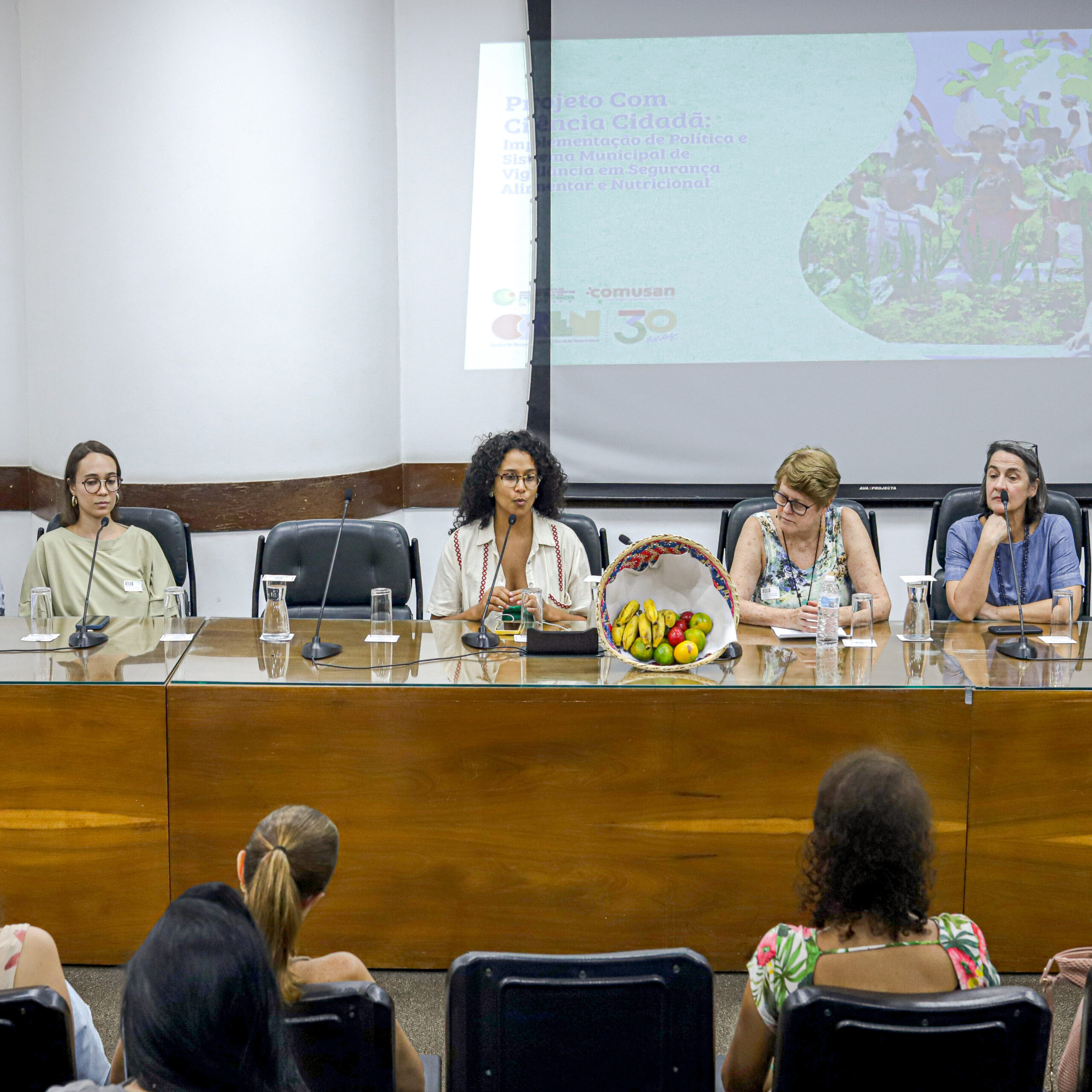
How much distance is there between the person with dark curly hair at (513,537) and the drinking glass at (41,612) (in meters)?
1.05

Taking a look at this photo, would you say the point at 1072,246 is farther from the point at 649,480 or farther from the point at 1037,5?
the point at 649,480

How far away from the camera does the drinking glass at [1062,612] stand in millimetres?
3033

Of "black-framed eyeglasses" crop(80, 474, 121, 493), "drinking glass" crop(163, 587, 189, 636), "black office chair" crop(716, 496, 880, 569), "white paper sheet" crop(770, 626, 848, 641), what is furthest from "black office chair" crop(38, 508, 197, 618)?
"white paper sheet" crop(770, 626, 848, 641)

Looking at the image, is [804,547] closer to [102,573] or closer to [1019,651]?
[1019,651]

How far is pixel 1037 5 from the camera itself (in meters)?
4.48

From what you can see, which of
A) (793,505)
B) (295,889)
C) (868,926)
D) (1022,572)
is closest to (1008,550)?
(1022,572)

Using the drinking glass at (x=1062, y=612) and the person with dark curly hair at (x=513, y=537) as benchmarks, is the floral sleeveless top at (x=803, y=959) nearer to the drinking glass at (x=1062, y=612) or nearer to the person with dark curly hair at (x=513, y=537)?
the drinking glass at (x=1062, y=612)

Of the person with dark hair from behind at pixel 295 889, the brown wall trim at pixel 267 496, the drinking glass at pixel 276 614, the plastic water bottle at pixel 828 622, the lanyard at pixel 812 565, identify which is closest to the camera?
the person with dark hair from behind at pixel 295 889

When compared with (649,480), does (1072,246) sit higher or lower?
higher

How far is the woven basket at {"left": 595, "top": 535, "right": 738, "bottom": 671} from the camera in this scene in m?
2.66

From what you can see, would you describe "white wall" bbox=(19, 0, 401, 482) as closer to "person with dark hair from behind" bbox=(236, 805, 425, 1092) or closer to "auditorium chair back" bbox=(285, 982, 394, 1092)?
"person with dark hair from behind" bbox=(236, 805, 425, 1092)

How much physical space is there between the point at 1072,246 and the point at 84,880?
413 centimetres

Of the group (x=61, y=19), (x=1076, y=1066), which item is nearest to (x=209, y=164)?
(x=61, y=19)

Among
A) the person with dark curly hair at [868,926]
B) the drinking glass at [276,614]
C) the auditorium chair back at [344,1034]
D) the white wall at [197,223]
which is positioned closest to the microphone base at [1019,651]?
the person with dark curly hair at [868,926]
